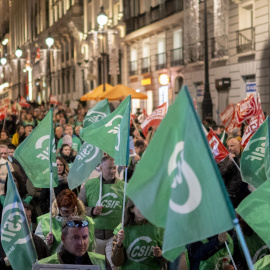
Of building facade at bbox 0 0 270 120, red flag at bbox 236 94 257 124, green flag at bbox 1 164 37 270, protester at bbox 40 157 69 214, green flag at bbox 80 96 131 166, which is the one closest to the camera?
green flag at bbox 1 164 37 270

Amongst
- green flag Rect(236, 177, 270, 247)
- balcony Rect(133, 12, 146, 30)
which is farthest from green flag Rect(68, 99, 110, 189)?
balcony Rect(133, 12, 146, 30)

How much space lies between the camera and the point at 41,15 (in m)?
77.3

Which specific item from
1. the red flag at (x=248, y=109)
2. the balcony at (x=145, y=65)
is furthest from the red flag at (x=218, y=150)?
the balcony at (x=145, y=65)

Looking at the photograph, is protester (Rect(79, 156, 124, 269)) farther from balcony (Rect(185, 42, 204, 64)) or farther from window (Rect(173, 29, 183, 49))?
window (Rect(173, 29, 183, 49))

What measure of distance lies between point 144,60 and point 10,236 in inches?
1339

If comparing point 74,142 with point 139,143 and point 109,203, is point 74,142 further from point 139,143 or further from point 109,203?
point 109,203

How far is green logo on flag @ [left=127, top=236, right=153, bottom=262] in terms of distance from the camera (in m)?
5.94

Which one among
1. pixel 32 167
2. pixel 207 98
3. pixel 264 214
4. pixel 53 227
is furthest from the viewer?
pixel 207 98

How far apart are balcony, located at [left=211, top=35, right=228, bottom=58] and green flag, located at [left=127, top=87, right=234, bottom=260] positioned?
24.7 metres

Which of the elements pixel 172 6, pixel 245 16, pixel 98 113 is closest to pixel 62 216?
pixel 98 113

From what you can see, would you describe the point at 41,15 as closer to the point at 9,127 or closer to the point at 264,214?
the point at 9,127

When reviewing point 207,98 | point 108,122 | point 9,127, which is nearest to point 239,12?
point 207,98

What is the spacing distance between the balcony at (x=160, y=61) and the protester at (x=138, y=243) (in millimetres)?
30010

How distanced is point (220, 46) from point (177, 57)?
557 centimetres
